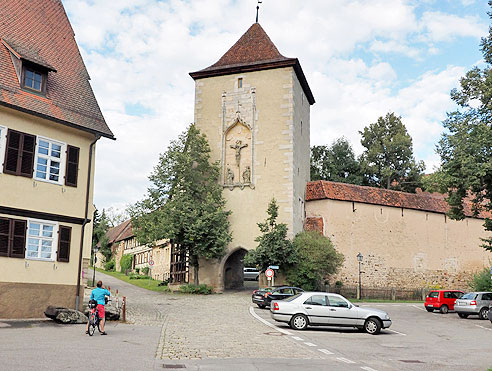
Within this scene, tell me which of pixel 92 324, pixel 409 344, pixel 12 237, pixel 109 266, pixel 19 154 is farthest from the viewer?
pixel 109 266

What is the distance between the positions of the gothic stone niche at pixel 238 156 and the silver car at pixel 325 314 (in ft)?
67.6

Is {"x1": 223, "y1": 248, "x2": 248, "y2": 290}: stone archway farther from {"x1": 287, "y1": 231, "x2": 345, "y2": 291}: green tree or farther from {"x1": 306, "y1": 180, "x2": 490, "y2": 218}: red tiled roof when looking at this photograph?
{"x1": 306, "y1": 180, "x2": 490, "y2": 218}: red tiled roof

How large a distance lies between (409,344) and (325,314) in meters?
3.20

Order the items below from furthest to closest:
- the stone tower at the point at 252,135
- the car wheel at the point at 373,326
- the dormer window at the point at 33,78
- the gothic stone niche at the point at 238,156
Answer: the gothic stone niche at the point at 238,156, the stone tower at the point at 252,135, the dormer window at the point at 33,78, the car wheel at the point at 373,326

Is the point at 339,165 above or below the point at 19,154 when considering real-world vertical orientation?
above

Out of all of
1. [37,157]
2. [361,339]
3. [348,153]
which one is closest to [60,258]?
[37,157]

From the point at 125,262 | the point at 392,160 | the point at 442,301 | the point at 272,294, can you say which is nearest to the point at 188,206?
the point at 272,294

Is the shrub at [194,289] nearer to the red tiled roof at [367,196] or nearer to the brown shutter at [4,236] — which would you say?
the red tiled roof at [367,196]

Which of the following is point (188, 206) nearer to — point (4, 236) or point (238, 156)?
point (238, 156)

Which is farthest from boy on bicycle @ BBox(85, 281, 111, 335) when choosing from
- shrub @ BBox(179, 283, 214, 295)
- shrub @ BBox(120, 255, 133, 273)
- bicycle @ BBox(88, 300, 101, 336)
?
shrub @ BBox(120, 255, 133, 273)

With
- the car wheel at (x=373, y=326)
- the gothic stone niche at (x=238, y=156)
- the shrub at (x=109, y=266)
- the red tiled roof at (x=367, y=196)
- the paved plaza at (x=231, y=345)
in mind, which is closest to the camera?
the paved plaza at (x=231, y=345)

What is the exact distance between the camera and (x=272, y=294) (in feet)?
90.0

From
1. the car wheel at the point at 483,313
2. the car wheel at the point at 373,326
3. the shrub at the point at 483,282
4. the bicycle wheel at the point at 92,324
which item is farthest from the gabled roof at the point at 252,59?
the bicycle wheel at the point at 92,324

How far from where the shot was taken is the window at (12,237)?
18953 millimetres
